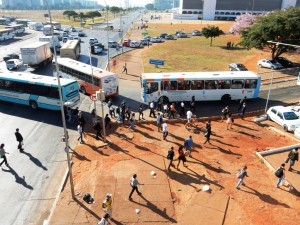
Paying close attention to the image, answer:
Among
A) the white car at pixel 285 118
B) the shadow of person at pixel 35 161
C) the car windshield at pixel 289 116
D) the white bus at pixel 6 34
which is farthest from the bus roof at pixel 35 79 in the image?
the white bus at pixel 6 34

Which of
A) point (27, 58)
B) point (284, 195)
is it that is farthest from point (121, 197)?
point (27, 58)

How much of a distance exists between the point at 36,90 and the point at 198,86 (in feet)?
51.9

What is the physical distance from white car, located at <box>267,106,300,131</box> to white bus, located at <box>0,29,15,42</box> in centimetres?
7069

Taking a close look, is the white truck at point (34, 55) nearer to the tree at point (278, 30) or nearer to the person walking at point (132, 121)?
the person walking at point (132, 121)

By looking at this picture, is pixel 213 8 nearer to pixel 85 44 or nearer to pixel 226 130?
pixel 85 44

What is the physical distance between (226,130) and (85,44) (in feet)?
180

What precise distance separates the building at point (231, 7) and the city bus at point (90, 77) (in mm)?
128677

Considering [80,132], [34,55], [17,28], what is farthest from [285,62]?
[17,28]

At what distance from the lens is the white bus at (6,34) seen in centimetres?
7281

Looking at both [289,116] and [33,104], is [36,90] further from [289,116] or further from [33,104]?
[289,116]

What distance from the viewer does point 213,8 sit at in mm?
150000

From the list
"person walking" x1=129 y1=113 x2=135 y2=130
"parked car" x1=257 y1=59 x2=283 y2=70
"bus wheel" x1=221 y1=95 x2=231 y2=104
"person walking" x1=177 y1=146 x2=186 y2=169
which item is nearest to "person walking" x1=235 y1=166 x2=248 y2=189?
"person walking" x1=177 y1=146 x2=186 y2=169

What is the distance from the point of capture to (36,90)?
87.9 feet

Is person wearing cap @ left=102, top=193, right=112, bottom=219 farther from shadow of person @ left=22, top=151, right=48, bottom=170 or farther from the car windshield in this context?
the car windshield
